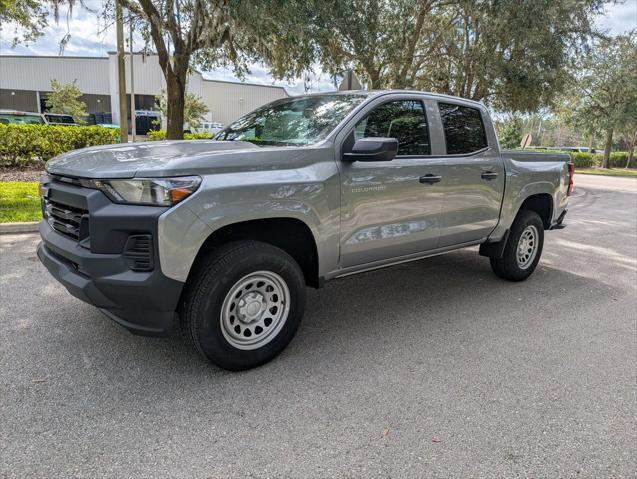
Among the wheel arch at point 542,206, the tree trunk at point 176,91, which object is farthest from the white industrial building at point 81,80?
the wheel arch at point 542,206

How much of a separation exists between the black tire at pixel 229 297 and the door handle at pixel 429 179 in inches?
57.5

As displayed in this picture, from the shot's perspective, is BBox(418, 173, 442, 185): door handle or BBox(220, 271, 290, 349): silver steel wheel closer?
BBox(220, 271, 290, 349): silver steel wheel

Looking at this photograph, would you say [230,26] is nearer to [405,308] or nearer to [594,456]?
[405,308]

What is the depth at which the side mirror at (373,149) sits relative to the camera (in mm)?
3350

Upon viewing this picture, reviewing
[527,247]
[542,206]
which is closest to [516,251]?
[527,247]

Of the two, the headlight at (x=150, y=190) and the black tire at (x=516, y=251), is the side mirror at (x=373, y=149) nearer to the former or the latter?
the headlight at (x=150, y=190)

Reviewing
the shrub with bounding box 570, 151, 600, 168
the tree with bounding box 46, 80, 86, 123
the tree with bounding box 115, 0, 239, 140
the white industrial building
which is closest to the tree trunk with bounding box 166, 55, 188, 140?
the tree with bounding box 115, 0, 239, 140

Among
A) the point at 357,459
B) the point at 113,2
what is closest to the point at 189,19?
the point at 113,2

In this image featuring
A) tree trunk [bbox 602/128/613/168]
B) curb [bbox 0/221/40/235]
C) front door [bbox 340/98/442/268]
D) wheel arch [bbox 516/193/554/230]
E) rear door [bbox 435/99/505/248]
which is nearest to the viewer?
front door [bbox 340/98/442/268]

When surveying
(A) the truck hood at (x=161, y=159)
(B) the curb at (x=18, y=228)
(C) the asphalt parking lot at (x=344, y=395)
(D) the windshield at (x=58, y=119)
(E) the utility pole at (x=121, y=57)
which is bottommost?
(C) the asphalt parking lot at (x=344, y=395)

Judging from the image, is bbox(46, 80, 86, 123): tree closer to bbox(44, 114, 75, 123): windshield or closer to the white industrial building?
the white industrial building

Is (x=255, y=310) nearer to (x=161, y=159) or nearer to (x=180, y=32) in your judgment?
(x=161, y=159)

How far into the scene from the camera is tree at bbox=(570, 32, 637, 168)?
1230 inches

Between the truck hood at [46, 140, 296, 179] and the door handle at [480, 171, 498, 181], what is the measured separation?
7.23 ft
